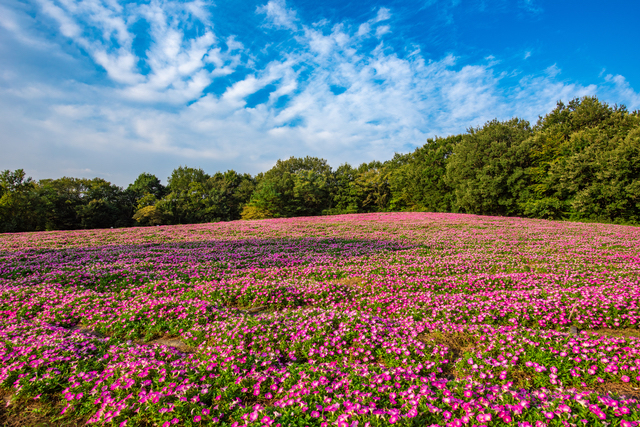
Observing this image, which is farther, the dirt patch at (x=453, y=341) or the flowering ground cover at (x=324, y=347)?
the dirt patch at (x=453, y=341)

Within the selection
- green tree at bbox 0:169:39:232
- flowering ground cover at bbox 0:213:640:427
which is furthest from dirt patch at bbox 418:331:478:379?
green tree at bbox 0:169:39:232

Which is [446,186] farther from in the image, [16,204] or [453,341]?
[16,204]

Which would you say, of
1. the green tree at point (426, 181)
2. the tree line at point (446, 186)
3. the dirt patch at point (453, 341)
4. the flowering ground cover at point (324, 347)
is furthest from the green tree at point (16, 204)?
the green tree at point (426, 181)

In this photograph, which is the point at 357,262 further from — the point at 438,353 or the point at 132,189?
the point at 132,189

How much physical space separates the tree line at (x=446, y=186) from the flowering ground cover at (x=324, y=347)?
34.7m

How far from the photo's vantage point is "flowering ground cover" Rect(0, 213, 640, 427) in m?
3.19

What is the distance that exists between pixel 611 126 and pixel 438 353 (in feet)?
178

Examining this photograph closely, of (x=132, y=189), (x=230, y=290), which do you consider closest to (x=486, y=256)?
(x=230, y=290)

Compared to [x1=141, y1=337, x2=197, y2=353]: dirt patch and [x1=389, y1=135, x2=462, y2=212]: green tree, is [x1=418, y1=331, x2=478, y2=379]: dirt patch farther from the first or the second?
[x1=389, y1=135, x2=462, y2=212]: green tree

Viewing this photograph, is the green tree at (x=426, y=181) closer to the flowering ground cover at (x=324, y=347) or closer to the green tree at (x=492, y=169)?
the green tree at (x=492, y=169)

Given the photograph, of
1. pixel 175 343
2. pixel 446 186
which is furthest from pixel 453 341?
pixel 446 186

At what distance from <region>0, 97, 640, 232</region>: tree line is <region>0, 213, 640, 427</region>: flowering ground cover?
34.7m

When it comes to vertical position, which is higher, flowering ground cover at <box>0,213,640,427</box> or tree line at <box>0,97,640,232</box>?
tree line at <box>0,97,640,232</box>

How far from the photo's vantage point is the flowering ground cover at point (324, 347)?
3193 mm
